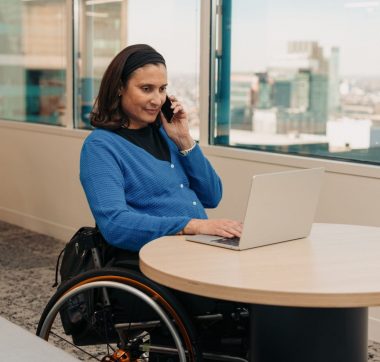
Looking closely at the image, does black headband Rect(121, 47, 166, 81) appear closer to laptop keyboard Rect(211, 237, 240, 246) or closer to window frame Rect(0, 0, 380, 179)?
laptop keyboard Rect(211, 237, 240, 246)

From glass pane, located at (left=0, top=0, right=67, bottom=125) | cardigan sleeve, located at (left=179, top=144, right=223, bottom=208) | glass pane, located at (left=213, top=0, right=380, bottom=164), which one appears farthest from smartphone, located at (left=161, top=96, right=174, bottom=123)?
glass pane, located at (left=0, top=0, right=67, bottom=125)

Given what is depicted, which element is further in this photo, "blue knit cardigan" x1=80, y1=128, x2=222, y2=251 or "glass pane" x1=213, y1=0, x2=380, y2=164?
"glass pane" x1=213, y1=0, x2=380, y2=164

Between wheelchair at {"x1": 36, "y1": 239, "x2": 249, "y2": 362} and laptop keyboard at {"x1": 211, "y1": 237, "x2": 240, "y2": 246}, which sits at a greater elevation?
laptop keyboard at {"x1": 211, "y1": 237, "x2": 240, "y2": 246}

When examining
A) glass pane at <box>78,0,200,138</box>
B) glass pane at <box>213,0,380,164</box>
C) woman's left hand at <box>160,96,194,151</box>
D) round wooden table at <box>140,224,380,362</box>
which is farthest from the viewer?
glass pane at <box>78,0,200,138</box>

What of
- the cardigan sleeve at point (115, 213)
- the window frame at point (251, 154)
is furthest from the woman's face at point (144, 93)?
the window frame at point (251, 154)

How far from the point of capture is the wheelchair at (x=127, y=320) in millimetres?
2451

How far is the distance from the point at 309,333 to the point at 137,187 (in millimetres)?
745

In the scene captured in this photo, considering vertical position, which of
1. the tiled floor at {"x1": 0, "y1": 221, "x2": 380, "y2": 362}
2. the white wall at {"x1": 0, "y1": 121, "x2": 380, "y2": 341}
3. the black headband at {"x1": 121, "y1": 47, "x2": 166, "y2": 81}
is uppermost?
the black headband at {"x1": 121, "y1": 47, "x2": 166, "y2": 81}

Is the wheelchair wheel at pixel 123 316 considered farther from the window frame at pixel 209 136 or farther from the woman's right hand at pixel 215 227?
the window frame at pixel 209 136

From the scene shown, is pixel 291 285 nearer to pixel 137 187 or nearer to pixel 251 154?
pixel 137 187

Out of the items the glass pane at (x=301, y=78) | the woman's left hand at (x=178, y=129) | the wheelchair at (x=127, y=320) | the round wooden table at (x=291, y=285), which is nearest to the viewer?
the round wooden table at (x=291, y=285)

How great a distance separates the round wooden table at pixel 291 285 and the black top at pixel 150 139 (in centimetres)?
40

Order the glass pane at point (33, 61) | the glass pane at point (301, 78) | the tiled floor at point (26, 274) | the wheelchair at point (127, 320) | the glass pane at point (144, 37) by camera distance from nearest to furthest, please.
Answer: the wheelchair at point (127, 320)
the glass pane at point (301, 78)
the tiled floor at point (26, 274)
the glass pane at point (144, 37)
the glass pane at point (33, 61)

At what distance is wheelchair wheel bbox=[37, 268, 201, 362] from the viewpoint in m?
2.38
